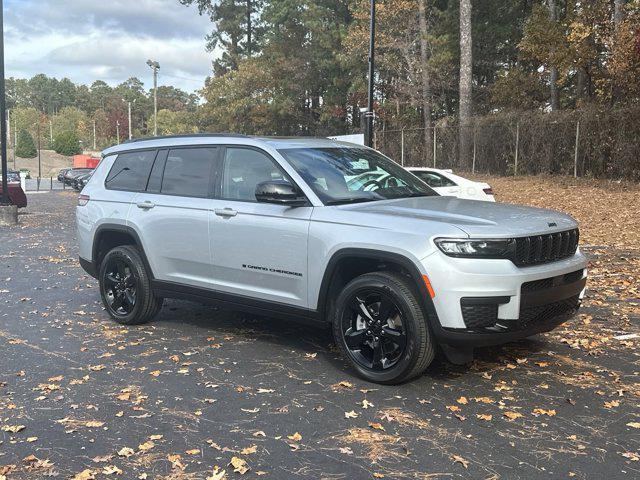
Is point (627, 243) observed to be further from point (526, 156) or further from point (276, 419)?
point (526, 156)

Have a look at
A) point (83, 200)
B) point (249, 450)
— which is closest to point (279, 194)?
point (249, 450)

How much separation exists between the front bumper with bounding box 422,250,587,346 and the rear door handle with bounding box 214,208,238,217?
1890 millimetres

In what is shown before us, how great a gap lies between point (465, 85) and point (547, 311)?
2370cm

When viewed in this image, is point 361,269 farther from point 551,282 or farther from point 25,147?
point 25,147

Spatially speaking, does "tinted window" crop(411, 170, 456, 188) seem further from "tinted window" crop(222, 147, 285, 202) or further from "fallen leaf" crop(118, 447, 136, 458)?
"fallen leaf" crop(118, 447, 136, 458)

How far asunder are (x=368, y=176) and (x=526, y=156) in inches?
758

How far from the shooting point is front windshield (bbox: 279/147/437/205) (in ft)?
17.3

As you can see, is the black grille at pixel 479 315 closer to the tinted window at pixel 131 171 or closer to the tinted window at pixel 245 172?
the tinted window at pixel 245 172

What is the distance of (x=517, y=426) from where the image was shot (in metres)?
4.05

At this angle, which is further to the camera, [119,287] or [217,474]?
[119,287]

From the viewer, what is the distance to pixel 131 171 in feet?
22.2

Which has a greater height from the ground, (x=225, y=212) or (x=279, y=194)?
(x=279, y=194)

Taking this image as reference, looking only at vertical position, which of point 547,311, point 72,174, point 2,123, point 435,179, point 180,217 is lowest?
point 547,311

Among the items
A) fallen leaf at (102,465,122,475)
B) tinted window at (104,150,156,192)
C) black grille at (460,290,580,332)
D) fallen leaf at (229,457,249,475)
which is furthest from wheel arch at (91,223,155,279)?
black grille at (460,290,580,332)
